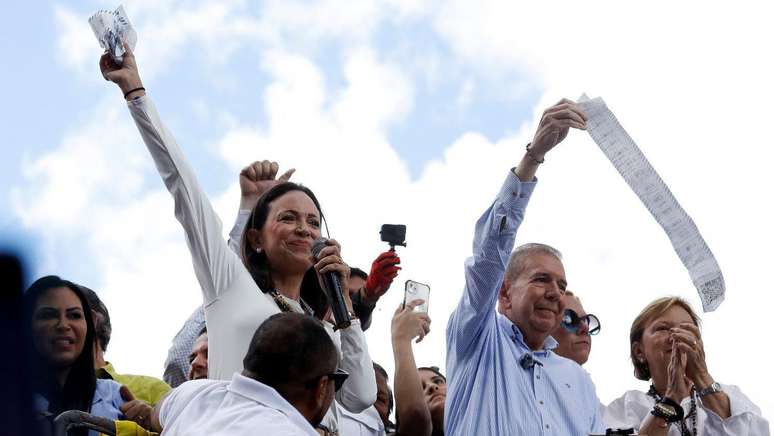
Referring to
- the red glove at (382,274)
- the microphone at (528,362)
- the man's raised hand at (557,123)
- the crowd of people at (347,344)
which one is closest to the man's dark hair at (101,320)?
the crowd of people at (347,344)

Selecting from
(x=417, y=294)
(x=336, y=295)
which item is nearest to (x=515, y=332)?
(x=417, y=294)

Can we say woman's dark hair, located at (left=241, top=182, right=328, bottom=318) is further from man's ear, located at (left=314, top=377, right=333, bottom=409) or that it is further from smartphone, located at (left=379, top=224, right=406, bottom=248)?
man's ear, located at (left=314, top=377, right=333, bottom=409)

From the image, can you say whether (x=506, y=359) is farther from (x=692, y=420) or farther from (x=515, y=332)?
(x=692, y=420)

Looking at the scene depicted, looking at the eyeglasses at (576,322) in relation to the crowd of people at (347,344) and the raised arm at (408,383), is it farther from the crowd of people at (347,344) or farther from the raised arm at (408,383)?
the raised arm at (408,383)

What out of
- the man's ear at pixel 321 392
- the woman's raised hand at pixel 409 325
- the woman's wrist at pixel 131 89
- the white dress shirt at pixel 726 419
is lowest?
the white dress shirt at pixel 726 419

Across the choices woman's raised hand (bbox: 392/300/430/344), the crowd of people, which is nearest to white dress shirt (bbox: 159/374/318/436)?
the crowd of people

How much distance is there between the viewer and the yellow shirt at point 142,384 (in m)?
5.41

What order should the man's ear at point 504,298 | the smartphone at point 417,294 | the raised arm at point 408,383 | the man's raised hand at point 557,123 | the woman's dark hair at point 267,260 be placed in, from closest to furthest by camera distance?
the woman's dark hair at point 267,260 < the man's raised hand at point 557,123 < the raised arm at point 408,383 < the man's ear at point 504,298 < the smartphone at point 417,294

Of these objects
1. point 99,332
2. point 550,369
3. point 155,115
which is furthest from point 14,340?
point 550,369

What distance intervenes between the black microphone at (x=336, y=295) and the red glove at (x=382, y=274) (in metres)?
1.03

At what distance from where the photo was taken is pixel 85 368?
496cm

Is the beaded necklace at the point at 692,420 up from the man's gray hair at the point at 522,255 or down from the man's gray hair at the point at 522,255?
down

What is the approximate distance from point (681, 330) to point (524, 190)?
126 cm

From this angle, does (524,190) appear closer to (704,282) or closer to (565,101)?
(565,101)
